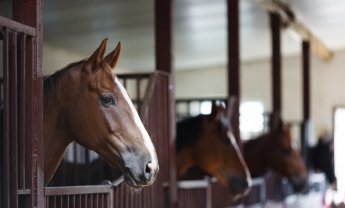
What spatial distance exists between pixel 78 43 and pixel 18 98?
525cm

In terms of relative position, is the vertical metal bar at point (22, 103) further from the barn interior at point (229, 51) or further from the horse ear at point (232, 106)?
the horse ear at point (232, 106)

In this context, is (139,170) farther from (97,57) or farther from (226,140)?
(226,140)

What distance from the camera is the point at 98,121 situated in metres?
2.78

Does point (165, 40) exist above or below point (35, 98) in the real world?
above

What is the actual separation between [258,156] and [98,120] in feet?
13.1

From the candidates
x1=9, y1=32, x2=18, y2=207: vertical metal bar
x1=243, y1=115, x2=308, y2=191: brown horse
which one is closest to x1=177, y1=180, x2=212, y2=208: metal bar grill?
x1=243, y1=115, x2=308, y2=191: brown horse

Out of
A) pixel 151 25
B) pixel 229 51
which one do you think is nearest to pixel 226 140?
pixel 229 51

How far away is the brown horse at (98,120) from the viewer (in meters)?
2.72

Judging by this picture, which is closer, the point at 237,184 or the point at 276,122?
the point at 237,184

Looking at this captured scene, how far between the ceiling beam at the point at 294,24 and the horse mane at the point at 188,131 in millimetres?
2505

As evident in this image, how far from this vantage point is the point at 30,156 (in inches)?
102

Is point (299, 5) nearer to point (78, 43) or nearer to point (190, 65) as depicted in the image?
point (78, 43)

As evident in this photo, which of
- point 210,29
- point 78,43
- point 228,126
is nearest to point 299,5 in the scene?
point 210,29

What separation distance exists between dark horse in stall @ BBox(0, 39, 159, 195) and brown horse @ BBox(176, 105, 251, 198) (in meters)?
2.12
